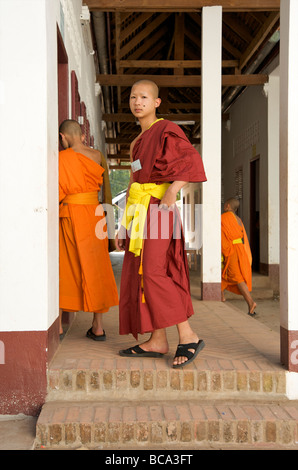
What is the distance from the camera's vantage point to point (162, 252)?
309cm

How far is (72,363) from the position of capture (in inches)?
117

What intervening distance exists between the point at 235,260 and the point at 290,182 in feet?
12.7

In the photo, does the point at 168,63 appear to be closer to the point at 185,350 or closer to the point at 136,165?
the point at 136,165

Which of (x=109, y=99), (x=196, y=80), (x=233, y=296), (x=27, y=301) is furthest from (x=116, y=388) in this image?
(x=109, y=99)

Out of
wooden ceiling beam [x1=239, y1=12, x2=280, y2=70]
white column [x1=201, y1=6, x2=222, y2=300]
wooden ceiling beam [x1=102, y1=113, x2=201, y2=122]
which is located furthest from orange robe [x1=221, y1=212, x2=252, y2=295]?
wooden ceiling beam [x1=102, y1=113, x2=201, y2=122]

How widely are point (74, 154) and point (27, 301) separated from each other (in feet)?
4.20

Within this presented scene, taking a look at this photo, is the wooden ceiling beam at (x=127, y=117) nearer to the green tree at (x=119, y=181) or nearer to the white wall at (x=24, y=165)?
the white wall at (x=24, y=165)

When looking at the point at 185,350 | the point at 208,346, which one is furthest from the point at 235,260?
the point at 185,350

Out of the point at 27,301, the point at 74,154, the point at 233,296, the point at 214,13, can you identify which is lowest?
the point at 233,296

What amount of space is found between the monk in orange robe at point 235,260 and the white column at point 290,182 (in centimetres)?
371

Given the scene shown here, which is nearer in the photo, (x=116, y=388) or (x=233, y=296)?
(x=116, y=388)

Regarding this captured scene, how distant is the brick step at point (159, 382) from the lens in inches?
113

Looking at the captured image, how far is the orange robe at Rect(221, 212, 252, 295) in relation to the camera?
6746 mm

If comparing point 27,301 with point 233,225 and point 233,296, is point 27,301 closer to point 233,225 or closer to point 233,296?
point 233,225
